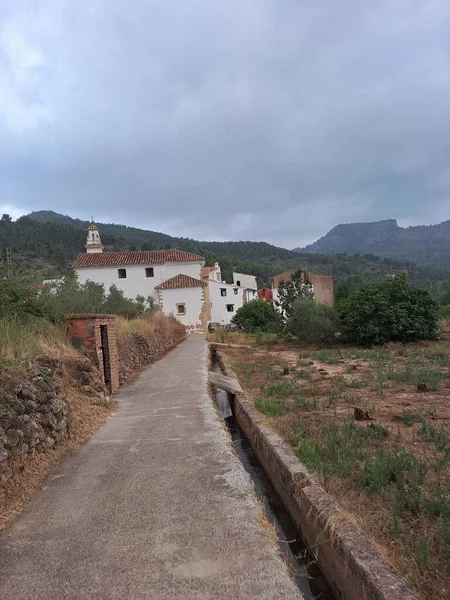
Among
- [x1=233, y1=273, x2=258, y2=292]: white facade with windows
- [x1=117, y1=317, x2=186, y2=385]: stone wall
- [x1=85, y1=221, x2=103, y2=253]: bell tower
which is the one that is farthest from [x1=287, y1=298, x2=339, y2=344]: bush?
[x1=233, y1=273, x2=258, y2=292]: white facade with windows

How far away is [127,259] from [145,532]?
44909 millimetres

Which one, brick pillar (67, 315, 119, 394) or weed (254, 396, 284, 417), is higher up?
brick pillar (67, 315, 119, 394)

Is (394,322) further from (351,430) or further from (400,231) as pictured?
(400,231)

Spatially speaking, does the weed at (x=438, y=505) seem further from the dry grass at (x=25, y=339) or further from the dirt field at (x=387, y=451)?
the dry grass at (x=25, y=339)

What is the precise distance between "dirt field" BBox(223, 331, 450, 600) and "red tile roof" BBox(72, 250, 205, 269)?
122 feet

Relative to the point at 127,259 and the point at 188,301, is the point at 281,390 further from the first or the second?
the point at 127,259

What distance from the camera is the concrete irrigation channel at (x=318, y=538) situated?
259cm

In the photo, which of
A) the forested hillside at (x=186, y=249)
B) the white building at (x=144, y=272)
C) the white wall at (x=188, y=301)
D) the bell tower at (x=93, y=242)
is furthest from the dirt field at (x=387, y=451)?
the bell tower at (x=93, y=242)

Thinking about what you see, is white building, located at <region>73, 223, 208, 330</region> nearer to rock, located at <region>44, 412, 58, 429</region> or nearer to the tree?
the tree

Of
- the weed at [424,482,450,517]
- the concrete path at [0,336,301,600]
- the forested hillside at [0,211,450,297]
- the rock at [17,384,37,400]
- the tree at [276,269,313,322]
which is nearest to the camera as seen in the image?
the concrete path at [0,336,301,600]

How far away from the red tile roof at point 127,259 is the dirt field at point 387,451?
3731 cm

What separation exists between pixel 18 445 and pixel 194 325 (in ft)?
126

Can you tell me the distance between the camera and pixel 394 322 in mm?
22609

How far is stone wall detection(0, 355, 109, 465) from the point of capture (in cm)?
435
